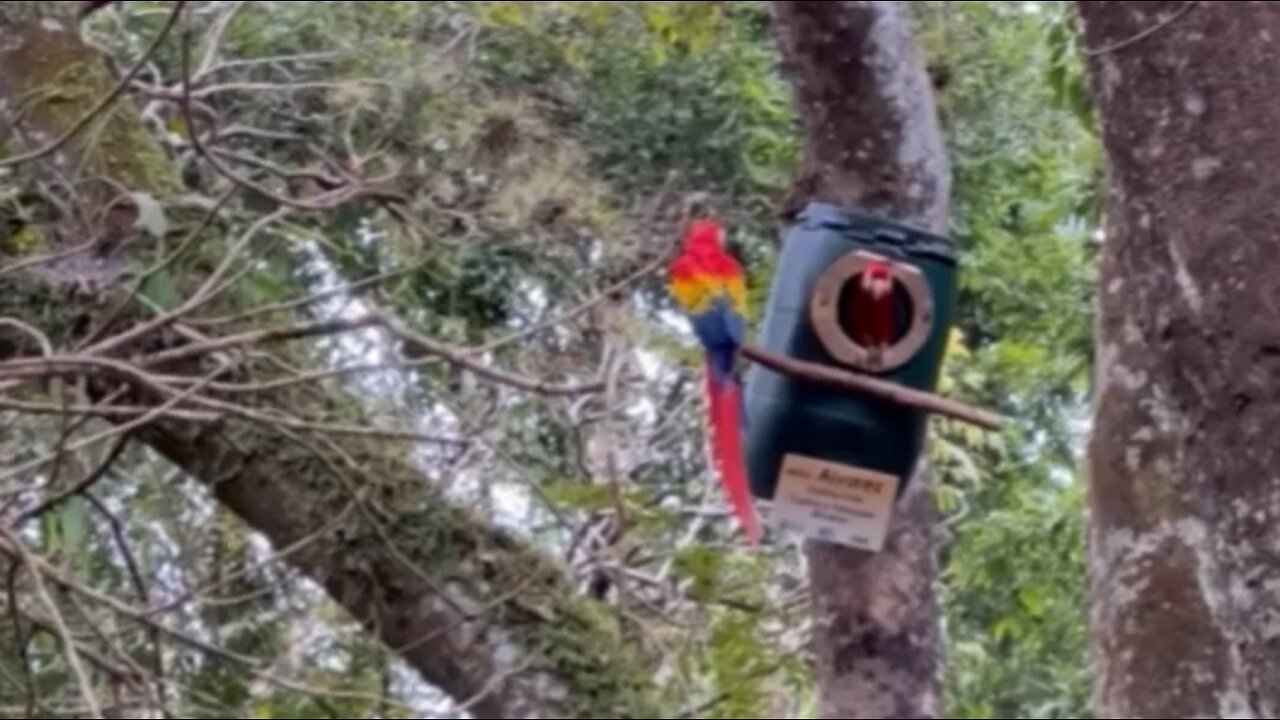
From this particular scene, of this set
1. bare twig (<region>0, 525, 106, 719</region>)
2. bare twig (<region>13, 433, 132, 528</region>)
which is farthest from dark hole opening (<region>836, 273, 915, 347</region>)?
bare twig (<region>0, 525, 106, 719</region>)

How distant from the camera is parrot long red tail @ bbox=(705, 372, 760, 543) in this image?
2.17 m

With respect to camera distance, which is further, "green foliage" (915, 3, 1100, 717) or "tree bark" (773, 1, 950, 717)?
"green foliage" (915, 3, 1100, 717)

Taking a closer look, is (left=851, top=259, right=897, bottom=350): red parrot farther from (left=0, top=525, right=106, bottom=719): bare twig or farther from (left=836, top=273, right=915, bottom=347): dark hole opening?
(left=0, top=525, right=106, bottom=719): bare twig

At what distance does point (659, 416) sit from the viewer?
3.14m

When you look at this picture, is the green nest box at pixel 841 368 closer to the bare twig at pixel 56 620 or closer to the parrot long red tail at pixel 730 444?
the parrot long red tail at pixel 730 444

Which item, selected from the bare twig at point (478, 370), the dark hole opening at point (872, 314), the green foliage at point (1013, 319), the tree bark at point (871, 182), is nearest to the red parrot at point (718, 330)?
the dark hole opening at point (872, 314)

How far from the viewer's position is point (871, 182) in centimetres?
250

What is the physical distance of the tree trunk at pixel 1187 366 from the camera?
3.89 feet

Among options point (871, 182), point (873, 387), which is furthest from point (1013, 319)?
point (873, 387)

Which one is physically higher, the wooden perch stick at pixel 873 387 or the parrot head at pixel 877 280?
the parrot head at pixel 877 280

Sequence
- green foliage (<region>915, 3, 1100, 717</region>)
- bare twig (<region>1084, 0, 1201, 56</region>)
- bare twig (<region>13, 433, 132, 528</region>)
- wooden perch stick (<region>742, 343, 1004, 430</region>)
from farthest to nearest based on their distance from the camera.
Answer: green foliage (<region>915, 3, 1100, 717</region>) → wooden perch stick (<region>742, 343, 1004, 430</region>) → bare twig (<region>13, 433, 132, 528</region>) → bare twig (<region>1084, 0, 1201, 56</region>)

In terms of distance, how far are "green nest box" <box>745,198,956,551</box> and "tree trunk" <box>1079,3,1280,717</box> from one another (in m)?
0.56

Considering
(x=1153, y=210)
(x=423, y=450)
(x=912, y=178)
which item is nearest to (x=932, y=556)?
(x=912, y=178)

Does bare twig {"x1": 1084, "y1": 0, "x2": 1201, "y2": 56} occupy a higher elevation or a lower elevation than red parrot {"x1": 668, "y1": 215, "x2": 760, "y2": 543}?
higher
